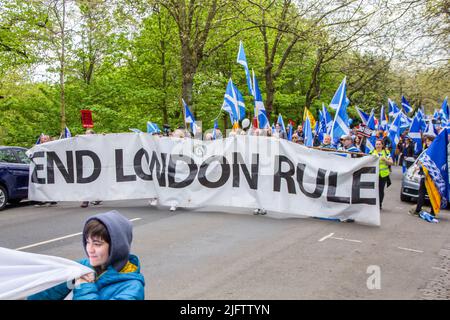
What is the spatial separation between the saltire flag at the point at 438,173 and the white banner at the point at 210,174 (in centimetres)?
186

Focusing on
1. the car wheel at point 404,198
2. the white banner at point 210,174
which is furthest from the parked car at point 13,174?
the car wheel at point 404,198

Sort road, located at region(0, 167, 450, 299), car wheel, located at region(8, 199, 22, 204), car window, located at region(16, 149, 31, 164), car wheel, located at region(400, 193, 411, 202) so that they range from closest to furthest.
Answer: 1. road, located at region(0, 167, 450, 299)
2. car wheel, located at region(8, 199, 22, 204)
3. car window, located at region(16, 149, 31, 164)
4. car wheel, located at region(400, 193, 411, 202)

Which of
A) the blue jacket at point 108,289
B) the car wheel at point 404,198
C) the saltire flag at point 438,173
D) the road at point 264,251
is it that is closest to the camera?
the blue jacket at point 108,289

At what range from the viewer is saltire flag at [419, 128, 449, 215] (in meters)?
10.3

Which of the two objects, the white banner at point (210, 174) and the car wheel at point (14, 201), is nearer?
the white banner at point (210, 174)

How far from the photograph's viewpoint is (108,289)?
2.53 meters

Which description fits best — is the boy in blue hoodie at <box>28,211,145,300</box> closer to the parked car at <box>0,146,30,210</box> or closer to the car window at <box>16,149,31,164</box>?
the parked car at <box>0,146,30,210</box>

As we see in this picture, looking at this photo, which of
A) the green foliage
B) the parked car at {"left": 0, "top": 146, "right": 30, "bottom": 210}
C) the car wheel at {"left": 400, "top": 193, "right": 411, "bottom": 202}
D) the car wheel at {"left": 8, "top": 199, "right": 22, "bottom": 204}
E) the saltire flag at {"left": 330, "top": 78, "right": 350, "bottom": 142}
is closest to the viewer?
the saltire flag at {"left": 330, "top": 78, "right": 350, "bottom": 142}

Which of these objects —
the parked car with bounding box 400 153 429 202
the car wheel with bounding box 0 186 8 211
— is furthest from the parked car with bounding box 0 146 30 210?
the parked car with bounding box 400 153 429 202

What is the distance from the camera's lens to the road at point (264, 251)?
5629mm

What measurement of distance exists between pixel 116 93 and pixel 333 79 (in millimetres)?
21737

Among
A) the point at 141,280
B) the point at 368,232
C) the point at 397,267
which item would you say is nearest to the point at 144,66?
the point at 368,232

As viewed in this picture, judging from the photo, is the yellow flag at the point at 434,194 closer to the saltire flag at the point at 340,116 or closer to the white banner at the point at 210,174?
the white banner at the point at 210,174

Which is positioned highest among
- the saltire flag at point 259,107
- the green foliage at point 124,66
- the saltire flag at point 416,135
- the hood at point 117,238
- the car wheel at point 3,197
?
the green foliage at point 124,66
